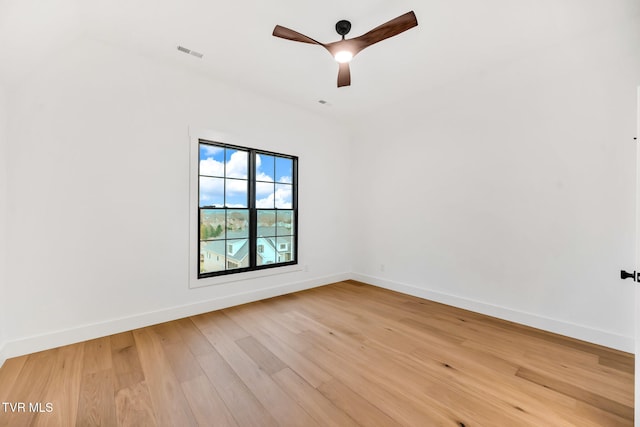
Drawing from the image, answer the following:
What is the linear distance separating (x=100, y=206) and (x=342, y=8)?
116 inches

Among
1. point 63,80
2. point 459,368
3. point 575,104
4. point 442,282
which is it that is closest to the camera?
point 459,368

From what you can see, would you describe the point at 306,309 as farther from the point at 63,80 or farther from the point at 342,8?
the point at 63,80

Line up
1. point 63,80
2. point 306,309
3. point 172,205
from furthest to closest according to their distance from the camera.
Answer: point 306,309 → point 172,205 → point 63,80

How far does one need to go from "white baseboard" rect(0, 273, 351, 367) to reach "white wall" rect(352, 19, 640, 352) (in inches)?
87.3

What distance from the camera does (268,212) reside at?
4.11m

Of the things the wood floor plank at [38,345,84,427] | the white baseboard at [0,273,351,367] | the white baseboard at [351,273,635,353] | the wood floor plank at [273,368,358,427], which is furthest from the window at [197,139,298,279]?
the white baseboard at [351,273,635,353]

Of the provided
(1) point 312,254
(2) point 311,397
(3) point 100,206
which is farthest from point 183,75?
(2) point 311,397

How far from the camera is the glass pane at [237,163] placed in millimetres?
3693

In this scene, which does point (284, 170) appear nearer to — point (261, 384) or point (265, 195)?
point (265, 195)

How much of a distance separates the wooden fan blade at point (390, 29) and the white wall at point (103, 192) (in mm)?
2050

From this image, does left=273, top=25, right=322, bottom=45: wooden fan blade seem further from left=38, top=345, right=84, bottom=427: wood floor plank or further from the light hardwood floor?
left=38, top=345, right=84, bottom=427: wood floor plank

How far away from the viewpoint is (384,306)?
3.63 m

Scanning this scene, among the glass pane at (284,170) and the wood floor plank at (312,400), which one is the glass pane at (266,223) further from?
the wood floor plank at (312,400)

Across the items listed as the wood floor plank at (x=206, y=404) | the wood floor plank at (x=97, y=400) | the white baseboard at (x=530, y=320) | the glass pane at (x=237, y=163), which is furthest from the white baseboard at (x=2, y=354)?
the white baseboard at (x=530, y=320)
